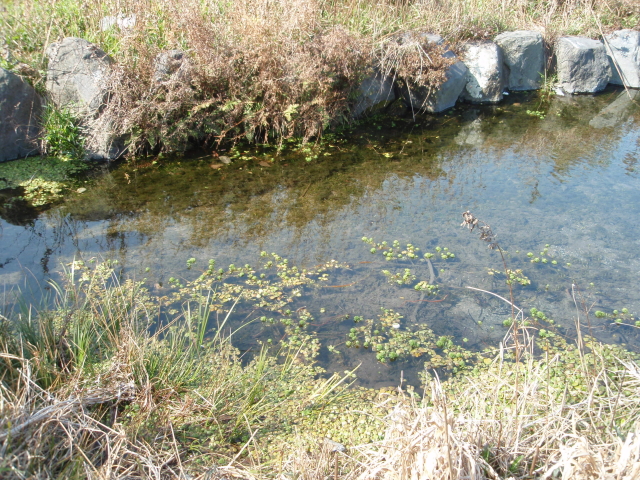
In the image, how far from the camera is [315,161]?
21.7 feet

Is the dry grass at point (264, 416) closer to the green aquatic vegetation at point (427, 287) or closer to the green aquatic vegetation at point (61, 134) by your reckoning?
the green aquatic vegetation at point (427, 287)

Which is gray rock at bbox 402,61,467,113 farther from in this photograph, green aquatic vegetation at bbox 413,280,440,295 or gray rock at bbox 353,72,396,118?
green aquatic vegetation at bbox 413,280,440,295

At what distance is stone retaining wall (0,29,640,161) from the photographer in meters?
6.30

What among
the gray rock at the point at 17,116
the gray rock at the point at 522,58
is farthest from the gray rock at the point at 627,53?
the gray rock at the point at 17,116

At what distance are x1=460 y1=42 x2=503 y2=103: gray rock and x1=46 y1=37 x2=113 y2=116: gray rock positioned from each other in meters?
6.02

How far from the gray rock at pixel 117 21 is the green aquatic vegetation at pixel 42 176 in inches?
85.9

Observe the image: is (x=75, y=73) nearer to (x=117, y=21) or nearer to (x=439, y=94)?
(x=117, y=21)

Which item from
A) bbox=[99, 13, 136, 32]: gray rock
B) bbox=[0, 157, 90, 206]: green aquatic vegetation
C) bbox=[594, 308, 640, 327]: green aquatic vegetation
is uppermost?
bbox=[99, 13, 136, 32]: gray rock

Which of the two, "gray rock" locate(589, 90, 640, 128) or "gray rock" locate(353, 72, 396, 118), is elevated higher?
"gray rock" locate(353, 72, 396, 118)

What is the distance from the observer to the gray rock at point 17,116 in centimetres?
614

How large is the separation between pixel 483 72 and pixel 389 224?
519 centimetres

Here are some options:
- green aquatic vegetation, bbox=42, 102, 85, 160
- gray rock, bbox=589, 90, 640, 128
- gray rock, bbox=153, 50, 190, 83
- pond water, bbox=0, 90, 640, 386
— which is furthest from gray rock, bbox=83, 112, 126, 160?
gray rock, bbox=589, 90, 640, 128

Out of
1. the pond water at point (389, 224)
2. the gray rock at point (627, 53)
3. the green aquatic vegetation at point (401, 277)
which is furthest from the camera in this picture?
the gray rock at point (627, 53)

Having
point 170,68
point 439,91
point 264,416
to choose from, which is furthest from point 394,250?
point 439,91
